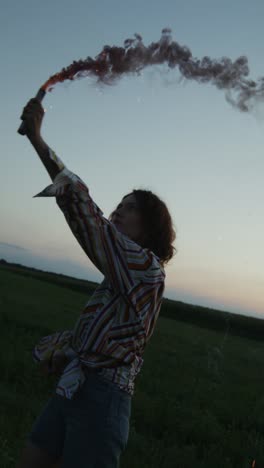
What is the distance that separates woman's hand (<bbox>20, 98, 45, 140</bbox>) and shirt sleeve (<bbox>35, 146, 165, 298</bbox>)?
29 centimetres

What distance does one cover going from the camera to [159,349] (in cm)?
1554

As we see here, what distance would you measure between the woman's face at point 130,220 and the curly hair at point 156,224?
0.03 metres

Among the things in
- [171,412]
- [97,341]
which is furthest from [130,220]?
[171,412]

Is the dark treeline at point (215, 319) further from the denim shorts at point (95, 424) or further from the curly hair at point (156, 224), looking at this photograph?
the denim shorts at point (95, 424)

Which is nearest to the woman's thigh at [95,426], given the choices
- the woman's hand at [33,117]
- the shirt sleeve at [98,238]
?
the shirt sleeve at [98,238]

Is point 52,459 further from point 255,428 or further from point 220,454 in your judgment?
point 255,428

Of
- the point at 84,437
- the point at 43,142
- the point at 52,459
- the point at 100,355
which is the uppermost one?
the point at 43,142

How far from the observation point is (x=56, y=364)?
9.30ft

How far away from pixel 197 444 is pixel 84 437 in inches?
174

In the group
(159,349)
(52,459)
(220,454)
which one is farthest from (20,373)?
(159,349)

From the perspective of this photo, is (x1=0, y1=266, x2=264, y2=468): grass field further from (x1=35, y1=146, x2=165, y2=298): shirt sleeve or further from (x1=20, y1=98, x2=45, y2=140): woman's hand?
(x1=20, y1=98, x2=45, y2=140): woman's hand

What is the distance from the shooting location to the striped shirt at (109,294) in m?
2.52

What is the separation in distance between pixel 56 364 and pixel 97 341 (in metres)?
0.38

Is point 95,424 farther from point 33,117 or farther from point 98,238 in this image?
point 33,117
